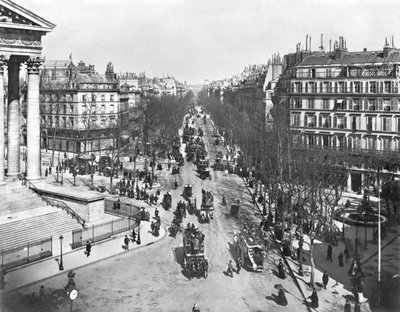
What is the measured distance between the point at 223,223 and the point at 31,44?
777 inches

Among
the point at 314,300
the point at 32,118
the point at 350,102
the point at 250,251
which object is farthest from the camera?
the point at 350,102

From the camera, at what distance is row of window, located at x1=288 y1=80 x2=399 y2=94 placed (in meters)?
45.4

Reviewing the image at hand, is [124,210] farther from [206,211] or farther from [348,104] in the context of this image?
[348,104]

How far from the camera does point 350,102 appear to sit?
Result: 159 feet

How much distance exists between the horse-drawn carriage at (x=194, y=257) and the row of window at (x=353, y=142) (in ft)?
88.4

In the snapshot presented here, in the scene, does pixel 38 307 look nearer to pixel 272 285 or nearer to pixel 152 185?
pixel 272 285

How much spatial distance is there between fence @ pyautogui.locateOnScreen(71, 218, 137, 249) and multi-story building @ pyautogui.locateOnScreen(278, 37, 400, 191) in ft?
81.4

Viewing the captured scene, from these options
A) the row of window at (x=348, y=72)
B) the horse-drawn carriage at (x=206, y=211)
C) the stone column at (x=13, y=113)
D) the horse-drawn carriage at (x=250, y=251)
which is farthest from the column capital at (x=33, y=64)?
the row of window at (x=348, y=72)

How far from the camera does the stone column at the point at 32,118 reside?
3506cm

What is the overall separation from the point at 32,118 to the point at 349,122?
31422 millimetres

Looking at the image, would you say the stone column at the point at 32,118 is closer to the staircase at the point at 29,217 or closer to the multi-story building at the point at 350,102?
the staircase at the point at 29,217

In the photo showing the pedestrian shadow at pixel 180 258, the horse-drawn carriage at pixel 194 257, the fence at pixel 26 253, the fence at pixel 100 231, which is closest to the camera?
the horse-drawn carriage at pixel 194 257

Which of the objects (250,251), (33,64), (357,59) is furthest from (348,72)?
(33,64)

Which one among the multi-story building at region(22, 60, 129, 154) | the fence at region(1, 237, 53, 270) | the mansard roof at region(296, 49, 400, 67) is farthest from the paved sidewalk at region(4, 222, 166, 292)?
the multi-story building at region(22, 60, 129, 154)
